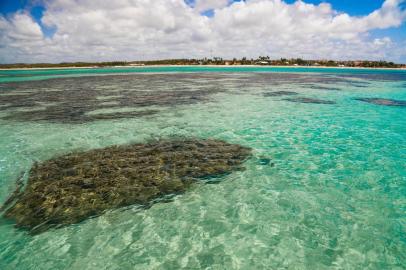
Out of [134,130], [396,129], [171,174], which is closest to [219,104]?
[134,130]

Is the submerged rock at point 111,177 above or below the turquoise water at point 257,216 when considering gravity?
above

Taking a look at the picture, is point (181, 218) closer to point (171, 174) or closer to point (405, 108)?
point (171, 174)

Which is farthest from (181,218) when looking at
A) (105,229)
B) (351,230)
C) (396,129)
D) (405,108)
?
(405,108)

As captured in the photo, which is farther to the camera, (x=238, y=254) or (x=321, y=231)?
(x=321, y=231)

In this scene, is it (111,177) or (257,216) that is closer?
(257,216)

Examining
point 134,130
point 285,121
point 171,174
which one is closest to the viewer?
point 171,174

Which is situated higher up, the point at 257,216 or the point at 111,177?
the point at 111,177

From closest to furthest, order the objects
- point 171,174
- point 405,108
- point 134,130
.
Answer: point 171,174 → point 134,130 → point 405,108

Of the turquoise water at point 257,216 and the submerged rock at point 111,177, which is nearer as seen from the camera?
the turquoise water at point 257,216
